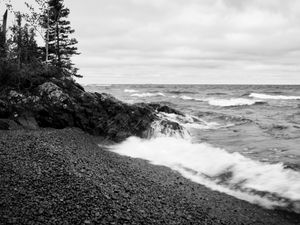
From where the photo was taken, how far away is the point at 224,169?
1053 cm

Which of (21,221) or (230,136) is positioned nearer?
(21,221)

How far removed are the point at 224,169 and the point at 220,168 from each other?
170mm

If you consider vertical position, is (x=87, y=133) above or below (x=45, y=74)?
below

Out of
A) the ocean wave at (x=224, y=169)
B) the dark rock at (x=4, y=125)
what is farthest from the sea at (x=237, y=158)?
the dark rock at (x=4, y=125)

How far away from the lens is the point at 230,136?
16.7m

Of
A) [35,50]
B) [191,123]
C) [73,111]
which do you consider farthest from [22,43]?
[191,123]

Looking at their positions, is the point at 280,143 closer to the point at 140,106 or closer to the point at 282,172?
the point at 282,172

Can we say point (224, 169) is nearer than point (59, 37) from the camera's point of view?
Yes

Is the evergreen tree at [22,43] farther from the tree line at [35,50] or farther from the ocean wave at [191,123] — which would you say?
the ocean wave at [191,123]

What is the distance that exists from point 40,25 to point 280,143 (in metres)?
19.5

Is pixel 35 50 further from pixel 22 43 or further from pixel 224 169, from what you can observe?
pixel 224 169

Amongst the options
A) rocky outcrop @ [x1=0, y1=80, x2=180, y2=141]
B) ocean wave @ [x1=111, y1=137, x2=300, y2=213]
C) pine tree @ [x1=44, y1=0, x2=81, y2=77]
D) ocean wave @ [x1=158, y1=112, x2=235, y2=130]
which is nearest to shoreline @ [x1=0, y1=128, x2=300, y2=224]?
ocean wave @ [x1=111, y1=137, x2=300, y2=213]

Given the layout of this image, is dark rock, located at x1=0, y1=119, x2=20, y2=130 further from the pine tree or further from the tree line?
the pine tree

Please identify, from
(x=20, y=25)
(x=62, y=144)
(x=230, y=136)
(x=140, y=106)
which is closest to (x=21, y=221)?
(x=62, y=144)
